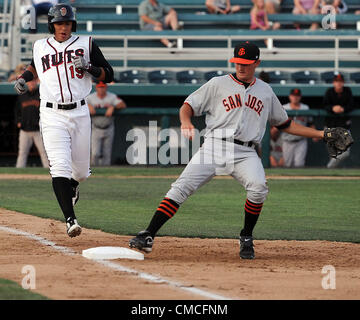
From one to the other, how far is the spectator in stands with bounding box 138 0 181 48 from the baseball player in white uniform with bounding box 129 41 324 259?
39.6ft

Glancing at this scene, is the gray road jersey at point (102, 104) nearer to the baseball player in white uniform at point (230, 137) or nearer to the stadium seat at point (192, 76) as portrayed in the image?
the stadium seat at point (192, 76)

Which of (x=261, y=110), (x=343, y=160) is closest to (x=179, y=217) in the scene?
(x=261, y=110)

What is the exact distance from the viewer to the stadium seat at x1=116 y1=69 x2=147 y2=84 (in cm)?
1795

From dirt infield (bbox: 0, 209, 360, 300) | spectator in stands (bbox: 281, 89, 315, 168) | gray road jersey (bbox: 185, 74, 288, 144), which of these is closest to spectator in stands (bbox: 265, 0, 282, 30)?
spectator in stands (bbox: 281, 89, 315, 168)

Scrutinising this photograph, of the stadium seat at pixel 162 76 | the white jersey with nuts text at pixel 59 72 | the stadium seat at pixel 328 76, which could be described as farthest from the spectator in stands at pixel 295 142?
the white jersey with nuts text at pixel 59 72

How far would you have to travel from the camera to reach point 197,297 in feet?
16.1

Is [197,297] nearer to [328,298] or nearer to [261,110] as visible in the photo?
[328,298]

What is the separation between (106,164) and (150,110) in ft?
4.47

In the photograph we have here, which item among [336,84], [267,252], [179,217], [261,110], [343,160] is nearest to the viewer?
[261,110]

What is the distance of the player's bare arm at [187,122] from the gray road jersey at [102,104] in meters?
10.4

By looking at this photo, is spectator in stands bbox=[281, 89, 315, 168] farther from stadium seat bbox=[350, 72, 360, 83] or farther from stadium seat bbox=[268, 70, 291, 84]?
stadium seat bbox=[350, 72, 360, 83]

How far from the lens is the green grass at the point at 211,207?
28.4ft

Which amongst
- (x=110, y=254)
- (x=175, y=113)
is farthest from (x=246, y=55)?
(x=175, y=113)

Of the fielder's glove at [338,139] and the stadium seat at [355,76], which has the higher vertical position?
the fielder's glove at [338,139]
